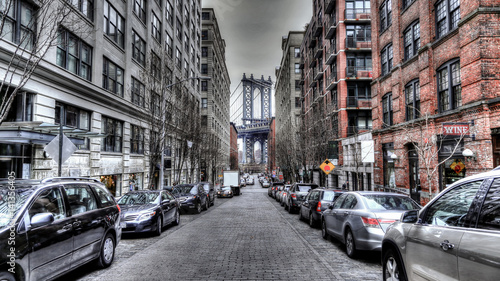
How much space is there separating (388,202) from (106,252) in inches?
249

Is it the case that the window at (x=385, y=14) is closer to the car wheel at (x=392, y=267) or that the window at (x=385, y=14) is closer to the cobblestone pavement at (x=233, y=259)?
the cobblestone pavement at (x=233, y=259)

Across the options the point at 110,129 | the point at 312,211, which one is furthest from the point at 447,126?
the point at 110,129

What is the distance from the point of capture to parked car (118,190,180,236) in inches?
393

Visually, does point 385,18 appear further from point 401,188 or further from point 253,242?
point 253,242

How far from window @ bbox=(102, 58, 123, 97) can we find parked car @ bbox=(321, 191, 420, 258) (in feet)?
52.4

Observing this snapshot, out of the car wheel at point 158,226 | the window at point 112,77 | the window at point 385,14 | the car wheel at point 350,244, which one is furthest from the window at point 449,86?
the window at point 112,77

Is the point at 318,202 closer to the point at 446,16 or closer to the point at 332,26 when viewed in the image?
the point at 446,16

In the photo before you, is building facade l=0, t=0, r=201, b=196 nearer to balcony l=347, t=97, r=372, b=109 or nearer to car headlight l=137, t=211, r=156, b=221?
car headlight l=137, t=211, r=156, b=221

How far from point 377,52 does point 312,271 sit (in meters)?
19.5

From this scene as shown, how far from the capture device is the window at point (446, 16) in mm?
13953

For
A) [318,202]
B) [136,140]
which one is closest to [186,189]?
[136,140]

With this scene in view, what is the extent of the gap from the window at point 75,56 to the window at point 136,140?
660cm

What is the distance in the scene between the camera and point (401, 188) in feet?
59.9

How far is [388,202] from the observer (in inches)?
303
